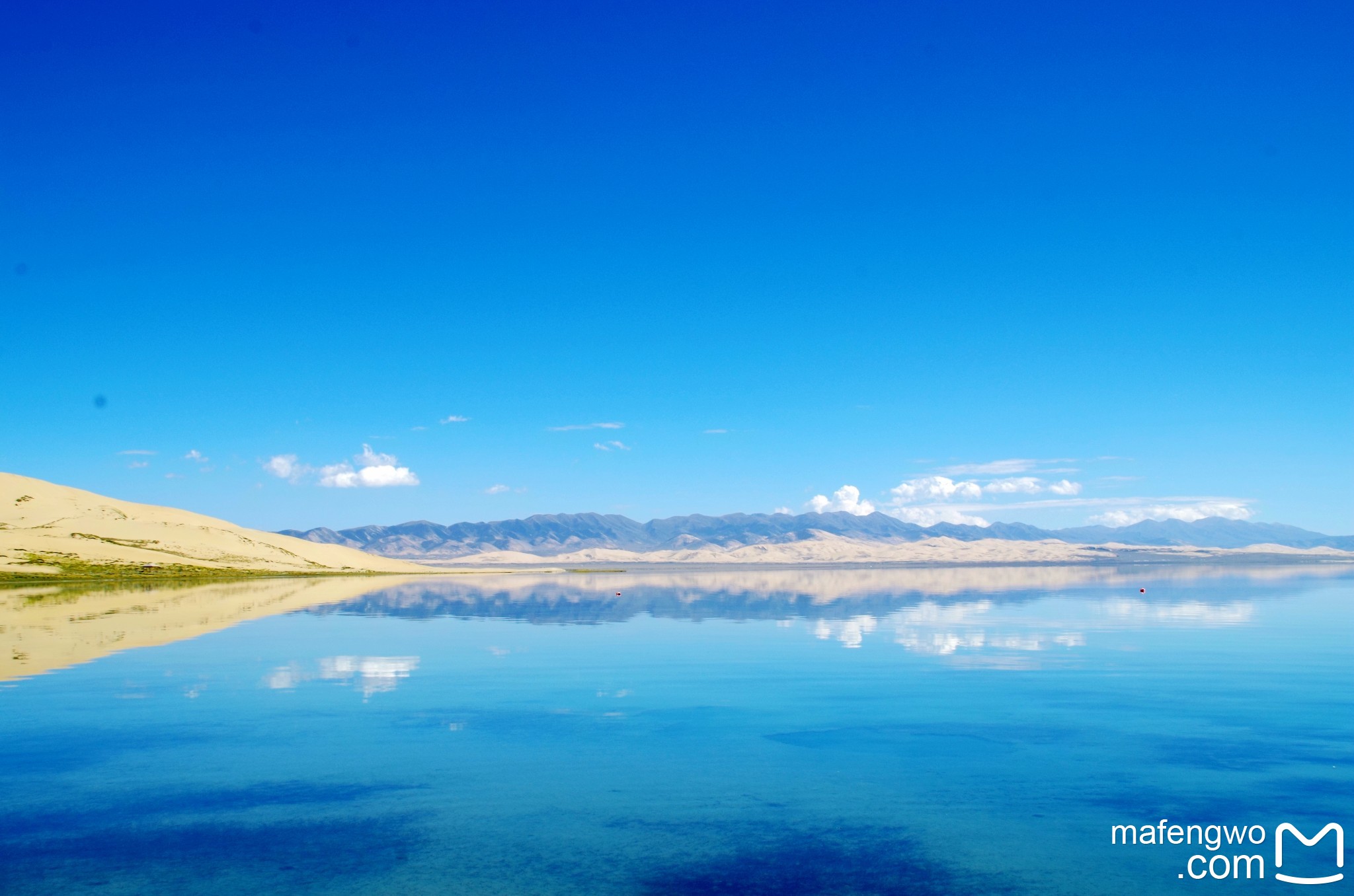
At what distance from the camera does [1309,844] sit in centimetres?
1146

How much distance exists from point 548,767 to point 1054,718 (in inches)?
421

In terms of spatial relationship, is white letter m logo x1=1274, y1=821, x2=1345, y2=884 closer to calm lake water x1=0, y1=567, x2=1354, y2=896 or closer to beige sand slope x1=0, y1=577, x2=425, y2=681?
calm lake water x1=0, y1=567, x2=1354, y2=896

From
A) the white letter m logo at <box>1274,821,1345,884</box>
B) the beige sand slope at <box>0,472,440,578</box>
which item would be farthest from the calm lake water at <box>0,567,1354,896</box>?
the beige sand slope at <box>0,472,440,578</box>

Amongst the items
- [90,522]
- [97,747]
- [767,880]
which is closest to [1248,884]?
[767,880]

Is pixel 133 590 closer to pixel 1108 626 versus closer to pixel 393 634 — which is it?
pixel 393 634

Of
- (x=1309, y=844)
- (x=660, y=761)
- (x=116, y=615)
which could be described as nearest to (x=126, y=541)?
(x=116, y=615)

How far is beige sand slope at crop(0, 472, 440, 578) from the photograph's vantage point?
92000 mm

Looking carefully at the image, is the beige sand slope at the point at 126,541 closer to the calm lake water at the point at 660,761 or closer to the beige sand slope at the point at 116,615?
the beige sand slope at the point at 116,615

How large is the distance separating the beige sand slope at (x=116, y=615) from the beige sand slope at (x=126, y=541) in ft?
74.3

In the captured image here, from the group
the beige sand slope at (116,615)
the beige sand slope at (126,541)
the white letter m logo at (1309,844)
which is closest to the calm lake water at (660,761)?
the white letter m logo at (1309,844)

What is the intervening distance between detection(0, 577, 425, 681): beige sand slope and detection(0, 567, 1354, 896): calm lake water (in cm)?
48

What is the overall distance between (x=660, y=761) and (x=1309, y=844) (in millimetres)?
9160

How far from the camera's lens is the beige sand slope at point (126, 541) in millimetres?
92000

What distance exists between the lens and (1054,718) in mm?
18922
